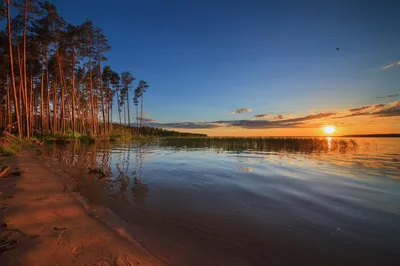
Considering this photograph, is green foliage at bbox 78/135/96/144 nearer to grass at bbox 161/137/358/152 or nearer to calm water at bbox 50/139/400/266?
grass at bbox 161/137/358/152

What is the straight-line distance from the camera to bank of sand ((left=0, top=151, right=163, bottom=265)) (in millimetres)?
2412

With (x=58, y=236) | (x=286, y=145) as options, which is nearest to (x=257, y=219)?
(x=58, y=236)

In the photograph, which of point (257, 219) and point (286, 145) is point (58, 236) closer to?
point (257, 219)

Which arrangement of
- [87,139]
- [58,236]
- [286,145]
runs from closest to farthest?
[58,236]
[87,139]
[286,145]

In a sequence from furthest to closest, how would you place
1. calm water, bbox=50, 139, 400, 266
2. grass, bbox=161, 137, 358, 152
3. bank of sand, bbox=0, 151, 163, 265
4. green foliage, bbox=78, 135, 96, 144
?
green foliage, bbox=78, 135, 96, 144
grass, bbox=161, 137, 358, 152
calm water, bbox=50, 139, 400, 266
bank of sand, bbox=0, 151, 163, 265

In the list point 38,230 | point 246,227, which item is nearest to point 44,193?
point 38,230

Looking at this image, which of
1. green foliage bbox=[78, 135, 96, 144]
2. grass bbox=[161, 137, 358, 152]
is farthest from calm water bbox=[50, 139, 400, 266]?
green foliage bbox=[78, 135, 96, 144]

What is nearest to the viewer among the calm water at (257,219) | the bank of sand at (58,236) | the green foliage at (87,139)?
the bank of sand at (58,236)

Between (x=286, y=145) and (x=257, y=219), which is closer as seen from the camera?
(x=257, y=219)

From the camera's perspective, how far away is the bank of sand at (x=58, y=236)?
Result: 2.41m

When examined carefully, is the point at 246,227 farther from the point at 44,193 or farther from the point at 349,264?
the point at 44,193

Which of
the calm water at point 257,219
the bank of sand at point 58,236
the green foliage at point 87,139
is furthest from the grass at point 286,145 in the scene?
the bank of sand at point 58,236

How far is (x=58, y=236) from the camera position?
293cm

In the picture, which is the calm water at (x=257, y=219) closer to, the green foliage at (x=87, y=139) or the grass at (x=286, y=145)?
the grass at (x=286, y=145)
